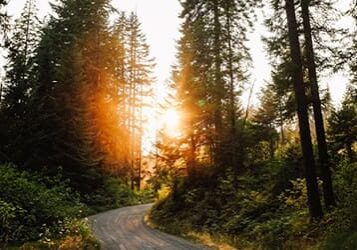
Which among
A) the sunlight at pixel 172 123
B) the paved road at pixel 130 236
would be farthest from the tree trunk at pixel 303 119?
the sunlight at pixel 172 123

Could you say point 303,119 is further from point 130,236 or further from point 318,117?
point 130,236

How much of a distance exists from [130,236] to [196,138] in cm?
1016

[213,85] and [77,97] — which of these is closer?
[213,85]

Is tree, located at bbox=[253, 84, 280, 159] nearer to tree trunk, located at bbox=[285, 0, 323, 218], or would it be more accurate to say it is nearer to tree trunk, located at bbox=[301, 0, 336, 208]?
tree trunk, located at bbox=[301, 0, 336, 208]

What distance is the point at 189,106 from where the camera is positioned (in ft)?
94.8

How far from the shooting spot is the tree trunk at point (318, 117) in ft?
49.4

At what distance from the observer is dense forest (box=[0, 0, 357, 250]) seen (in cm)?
1471

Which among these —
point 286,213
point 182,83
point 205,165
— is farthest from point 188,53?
point 286,213

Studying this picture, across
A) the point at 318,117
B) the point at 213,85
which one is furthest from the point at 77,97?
the point at 318,117

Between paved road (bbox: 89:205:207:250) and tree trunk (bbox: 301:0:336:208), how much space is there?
18.0 feet

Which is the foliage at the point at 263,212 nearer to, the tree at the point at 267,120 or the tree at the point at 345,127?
the tree at the point at 345,127

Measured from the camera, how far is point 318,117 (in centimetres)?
1578

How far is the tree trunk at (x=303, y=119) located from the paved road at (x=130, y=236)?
200 inches

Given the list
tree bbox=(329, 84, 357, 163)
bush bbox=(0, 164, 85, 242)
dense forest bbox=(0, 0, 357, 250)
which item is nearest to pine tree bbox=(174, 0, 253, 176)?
dense forest bbox=(0, 0, 357, 250)
